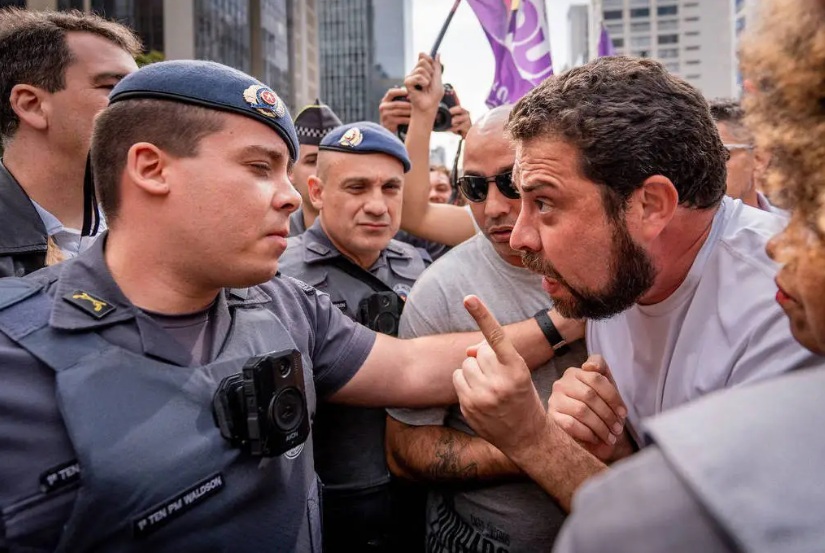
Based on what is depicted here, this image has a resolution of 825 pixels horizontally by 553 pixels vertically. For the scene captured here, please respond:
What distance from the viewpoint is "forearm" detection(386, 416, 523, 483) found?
2303 mm

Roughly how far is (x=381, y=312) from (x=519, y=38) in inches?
132

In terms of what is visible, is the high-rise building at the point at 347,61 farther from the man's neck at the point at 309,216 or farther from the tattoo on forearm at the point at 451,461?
the tattoo on forearm at the point at 451,461

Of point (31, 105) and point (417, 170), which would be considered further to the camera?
point (417, 170)

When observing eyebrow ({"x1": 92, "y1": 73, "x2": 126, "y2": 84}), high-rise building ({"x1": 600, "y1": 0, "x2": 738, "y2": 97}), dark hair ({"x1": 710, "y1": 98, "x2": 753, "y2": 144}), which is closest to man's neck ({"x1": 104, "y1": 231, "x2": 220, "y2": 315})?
eyebrow ({"x1": 92, "y1": 73, "x2": 126, "y2": 84})

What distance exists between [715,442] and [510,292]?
1.92 meters

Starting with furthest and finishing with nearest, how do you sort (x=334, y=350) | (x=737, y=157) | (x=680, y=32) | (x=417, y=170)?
(x=680, y=32) < (x=737, y=157) < (x=417, y=170) < (x=334, y=350)

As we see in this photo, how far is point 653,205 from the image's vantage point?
190 centimetres

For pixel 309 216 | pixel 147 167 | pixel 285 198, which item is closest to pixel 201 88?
pixel 147 167

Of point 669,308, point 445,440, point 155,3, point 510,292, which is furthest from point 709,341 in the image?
point 155,3

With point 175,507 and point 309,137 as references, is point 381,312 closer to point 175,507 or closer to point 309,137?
point 175,507

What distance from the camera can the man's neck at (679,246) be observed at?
1.94m

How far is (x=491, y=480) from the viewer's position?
232cm

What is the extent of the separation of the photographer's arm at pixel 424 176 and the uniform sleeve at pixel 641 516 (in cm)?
344

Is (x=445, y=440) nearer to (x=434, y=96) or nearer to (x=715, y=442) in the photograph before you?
(x=715, y=442)
